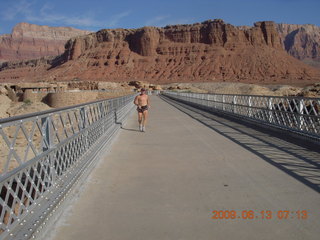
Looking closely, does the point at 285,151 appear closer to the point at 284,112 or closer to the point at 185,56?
the point at 284,112

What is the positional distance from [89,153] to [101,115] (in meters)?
3.02

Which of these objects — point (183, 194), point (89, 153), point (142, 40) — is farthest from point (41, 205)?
point (142, 40)

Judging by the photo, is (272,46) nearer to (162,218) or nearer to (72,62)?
(72,62)

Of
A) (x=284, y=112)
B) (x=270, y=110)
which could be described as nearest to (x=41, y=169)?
(x=284, y=112)

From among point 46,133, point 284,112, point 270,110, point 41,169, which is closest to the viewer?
point 41,169

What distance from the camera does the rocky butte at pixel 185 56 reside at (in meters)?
133

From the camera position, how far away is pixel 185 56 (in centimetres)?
15125

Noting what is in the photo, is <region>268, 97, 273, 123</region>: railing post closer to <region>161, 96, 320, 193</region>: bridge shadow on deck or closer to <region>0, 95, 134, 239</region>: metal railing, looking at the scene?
<region>161, 96, 320, 193</region>: bridge shadow on deck

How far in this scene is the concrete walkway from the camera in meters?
3.85

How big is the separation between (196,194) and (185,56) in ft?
490

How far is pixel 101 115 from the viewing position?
10.2 m
